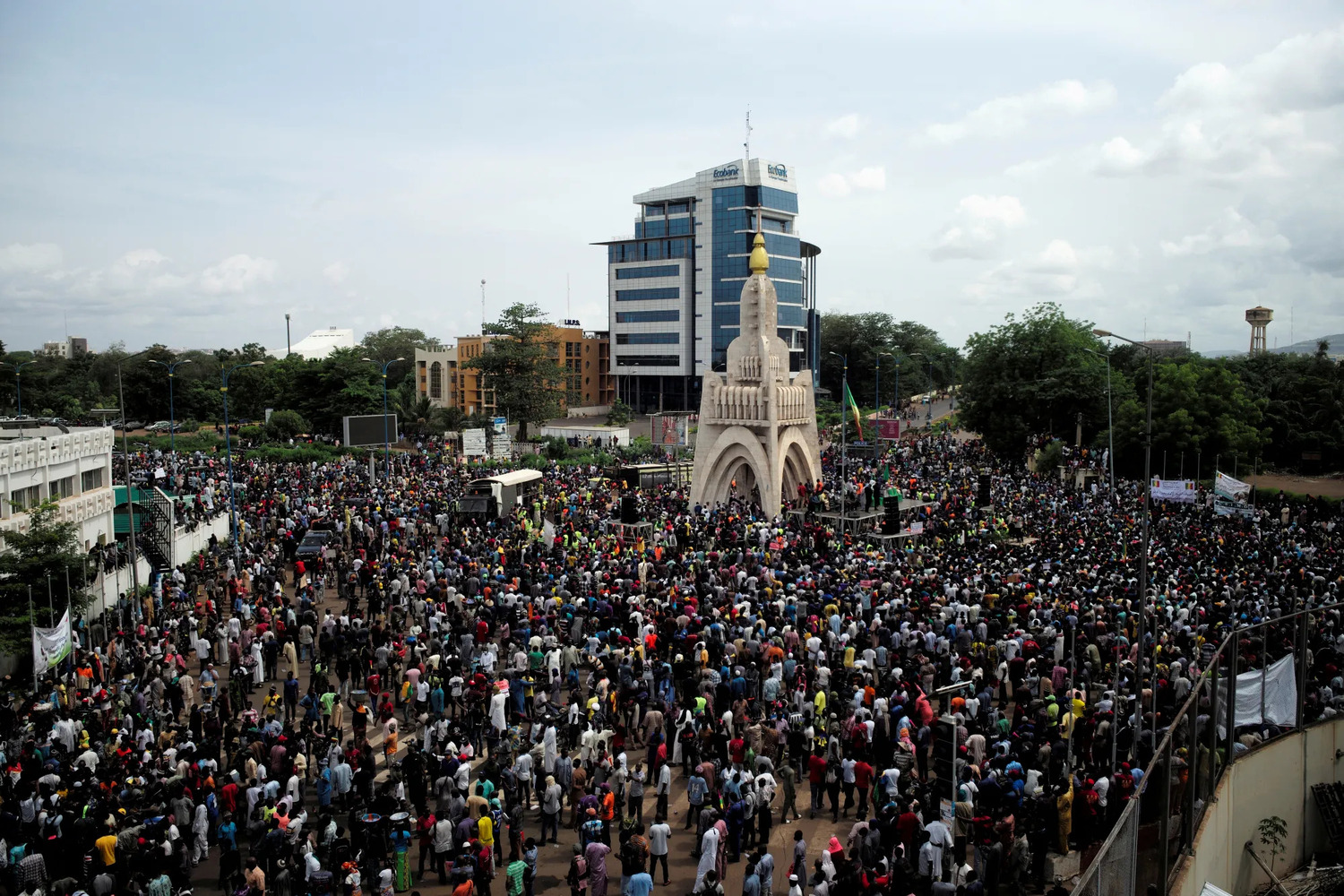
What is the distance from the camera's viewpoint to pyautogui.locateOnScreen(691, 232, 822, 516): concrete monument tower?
3409cm

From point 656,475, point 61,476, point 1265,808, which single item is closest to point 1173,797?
point 1265,808

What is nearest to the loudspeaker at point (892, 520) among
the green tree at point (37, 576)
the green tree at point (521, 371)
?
the green tree at point (37, 576)

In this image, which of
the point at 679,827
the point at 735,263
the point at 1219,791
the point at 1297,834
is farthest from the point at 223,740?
the point at 735,263

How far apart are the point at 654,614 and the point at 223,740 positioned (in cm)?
815

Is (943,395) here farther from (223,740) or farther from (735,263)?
(223,740)

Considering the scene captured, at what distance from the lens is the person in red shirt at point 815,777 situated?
13.6 metres

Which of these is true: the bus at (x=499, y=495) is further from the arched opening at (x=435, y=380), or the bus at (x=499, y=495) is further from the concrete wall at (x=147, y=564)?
the arched opening at (x=435, y=380)

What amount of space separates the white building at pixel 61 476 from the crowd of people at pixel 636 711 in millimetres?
4015

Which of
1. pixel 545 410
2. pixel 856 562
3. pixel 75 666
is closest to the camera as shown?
pixel 75 666

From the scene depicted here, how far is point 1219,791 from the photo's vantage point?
38.6ft

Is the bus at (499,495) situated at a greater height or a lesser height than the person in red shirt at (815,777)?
greater

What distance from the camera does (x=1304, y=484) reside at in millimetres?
49312

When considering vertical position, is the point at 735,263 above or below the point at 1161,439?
above

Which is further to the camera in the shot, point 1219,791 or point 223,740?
point 223,740
